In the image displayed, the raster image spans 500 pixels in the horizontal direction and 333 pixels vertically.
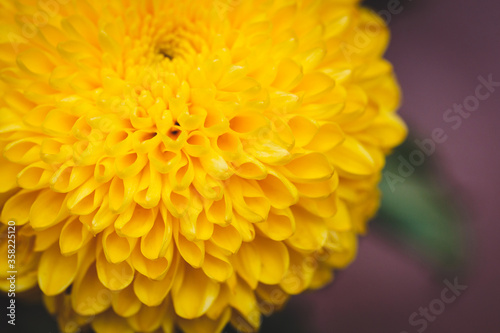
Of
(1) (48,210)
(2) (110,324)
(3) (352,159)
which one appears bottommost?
(2) (110,324)

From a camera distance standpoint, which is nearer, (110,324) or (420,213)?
(110,324)

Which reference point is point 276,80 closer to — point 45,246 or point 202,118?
point 202,118

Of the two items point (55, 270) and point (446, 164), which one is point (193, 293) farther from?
point (446, 164)

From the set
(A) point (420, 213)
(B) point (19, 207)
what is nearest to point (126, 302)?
(B) point (19, 207)

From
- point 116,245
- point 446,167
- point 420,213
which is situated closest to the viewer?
point 116,245

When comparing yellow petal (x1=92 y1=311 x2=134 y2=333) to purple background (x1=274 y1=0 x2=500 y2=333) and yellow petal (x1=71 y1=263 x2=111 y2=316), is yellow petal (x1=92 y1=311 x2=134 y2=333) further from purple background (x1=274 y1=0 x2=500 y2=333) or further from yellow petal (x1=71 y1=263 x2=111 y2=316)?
purple background (x1=274 y1=0 x2=500 y2=333)

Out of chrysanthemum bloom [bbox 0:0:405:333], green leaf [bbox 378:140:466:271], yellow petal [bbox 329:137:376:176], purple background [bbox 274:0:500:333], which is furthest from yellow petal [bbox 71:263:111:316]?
purple background [bbox 274:0:500:333]

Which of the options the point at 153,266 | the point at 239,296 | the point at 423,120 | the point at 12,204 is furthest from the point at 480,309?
the point at 12,204

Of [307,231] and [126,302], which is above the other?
[307,231]

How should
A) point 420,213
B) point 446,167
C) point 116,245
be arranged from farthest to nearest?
point 446,167
point 420,213
point 116,245
